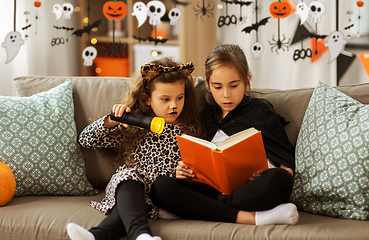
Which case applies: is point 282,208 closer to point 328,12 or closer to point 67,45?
point 328,12

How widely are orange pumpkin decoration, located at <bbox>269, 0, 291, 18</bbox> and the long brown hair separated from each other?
0.92m

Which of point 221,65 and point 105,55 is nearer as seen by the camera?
point 221,65

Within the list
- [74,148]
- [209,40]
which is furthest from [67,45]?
[74,148]

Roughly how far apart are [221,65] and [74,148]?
0.71m

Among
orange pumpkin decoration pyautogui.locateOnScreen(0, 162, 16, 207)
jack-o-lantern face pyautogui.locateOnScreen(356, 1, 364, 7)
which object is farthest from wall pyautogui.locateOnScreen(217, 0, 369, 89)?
orange pumpkin decoration pyautogui.locateOnScreen(0, 162, 16, 207)

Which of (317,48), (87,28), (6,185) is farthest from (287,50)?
(6,185)

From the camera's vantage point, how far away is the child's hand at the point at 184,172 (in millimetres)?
1411

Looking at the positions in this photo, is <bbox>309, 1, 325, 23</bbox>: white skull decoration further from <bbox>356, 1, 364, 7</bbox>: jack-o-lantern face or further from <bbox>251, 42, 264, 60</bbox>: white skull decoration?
<bbox>251, 42, 264, 60</bbox>: white skull decoration

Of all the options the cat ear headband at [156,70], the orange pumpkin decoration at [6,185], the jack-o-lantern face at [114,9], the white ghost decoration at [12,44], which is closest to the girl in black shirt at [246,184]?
the cat ear headband at [156,70]

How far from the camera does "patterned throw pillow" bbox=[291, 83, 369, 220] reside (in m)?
1.22

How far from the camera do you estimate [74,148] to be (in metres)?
1.54

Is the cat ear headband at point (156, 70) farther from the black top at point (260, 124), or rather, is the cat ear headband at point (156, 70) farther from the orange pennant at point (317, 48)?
the orange pennant at point (317, 48)

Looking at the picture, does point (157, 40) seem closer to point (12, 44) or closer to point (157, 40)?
point (157, 40)

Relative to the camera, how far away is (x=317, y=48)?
217 centimetres
